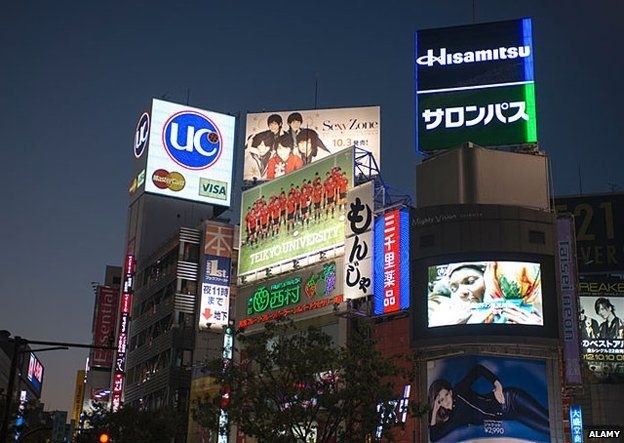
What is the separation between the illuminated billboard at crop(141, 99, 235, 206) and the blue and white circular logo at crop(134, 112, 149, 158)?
4.2 inches

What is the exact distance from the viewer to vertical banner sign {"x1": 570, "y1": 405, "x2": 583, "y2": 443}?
→ 43562mm

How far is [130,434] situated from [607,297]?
3997 cm

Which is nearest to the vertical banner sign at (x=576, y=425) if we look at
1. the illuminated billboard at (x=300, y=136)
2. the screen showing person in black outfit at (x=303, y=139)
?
the illuminated billboard at (x=300, y=136)

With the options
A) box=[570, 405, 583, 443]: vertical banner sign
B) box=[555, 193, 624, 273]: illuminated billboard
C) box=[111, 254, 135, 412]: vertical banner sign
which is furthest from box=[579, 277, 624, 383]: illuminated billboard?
box=[111, 254, 135, 412]: vertical banner sign

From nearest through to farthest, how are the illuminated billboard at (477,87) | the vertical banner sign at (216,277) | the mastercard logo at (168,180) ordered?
the illuminated billboard at (477,87)
the vertical banner sign at (216,277)
the mastercard logo at (168,180)

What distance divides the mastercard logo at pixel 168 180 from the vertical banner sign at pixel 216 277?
1939cm

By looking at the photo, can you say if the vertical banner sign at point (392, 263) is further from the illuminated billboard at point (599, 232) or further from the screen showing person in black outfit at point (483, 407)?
the illuminated billboard at point (599, 232)

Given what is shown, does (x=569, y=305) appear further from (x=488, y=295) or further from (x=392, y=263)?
(x=392, y=263)

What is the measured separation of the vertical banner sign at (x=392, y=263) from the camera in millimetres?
45344

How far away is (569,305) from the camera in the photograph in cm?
4197

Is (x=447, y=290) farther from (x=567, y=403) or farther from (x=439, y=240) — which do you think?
(x=567, y=403)

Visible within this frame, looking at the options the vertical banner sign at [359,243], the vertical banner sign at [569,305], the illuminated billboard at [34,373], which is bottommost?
the vertical banner sign at [569,305]

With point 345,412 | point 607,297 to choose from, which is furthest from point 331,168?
point 607,297

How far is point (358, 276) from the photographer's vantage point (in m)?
47.4
